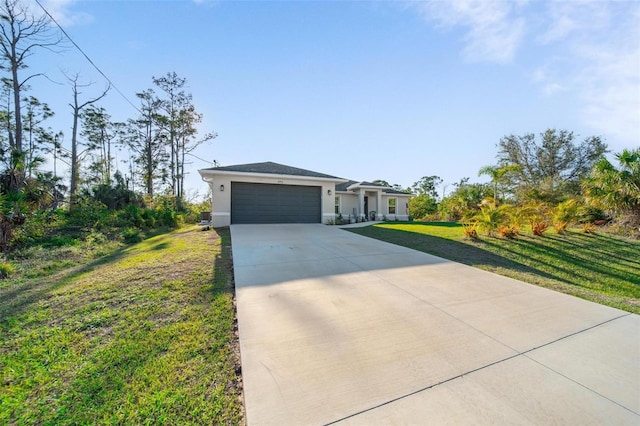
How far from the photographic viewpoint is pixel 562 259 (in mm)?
6516

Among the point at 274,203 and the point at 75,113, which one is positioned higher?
the point at 75,113

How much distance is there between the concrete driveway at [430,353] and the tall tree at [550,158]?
924 inches

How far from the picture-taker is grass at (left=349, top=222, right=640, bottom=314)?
15.5 feet

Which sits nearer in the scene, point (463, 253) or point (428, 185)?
point (463, 253)

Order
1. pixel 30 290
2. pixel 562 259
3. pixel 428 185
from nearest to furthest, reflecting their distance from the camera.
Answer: pixel 30 290
pixel 562 259
pixel 428 185

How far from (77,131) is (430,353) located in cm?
2514

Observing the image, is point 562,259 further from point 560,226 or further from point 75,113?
point 75,113

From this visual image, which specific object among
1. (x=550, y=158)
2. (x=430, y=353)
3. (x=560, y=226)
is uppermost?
(x=550, y=158)

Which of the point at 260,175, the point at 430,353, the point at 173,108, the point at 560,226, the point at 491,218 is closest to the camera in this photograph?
the point at 430,353

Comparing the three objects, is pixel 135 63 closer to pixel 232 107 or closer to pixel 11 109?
pixel 232 107

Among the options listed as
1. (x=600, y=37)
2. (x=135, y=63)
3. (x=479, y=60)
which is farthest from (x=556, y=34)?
(x=135, y=63)

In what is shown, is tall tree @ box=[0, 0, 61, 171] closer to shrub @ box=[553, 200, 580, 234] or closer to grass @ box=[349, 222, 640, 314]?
grass @ box=[349, 222, 640, 314]

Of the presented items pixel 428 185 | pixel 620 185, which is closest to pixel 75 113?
pixel 620 185

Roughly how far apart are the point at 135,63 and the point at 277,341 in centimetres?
1233
